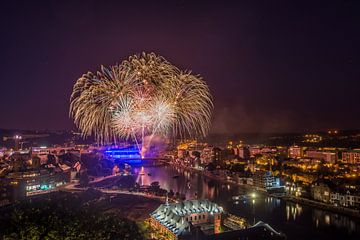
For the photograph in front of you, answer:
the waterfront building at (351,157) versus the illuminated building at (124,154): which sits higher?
the waterfront building at (351,157)

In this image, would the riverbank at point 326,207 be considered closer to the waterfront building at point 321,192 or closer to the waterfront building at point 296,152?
the waterfront building at point 321,192

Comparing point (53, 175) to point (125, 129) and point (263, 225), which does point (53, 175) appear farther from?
point (263, 225)

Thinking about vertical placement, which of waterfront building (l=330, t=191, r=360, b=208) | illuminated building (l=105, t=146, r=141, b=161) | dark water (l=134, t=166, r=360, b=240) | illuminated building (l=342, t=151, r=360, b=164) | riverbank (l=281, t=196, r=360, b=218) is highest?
illuminated building (l=342, t=151, r=360, b=164)

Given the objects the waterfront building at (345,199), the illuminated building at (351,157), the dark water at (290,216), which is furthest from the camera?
the illuminated building at (351,157)

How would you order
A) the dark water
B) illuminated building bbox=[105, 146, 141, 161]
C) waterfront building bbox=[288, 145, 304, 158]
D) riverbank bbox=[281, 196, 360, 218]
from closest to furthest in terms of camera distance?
Answer: the dark water, riverbank bbox=[281, 196, 360, 218], waterfront building bbox=[288, 145, 304, 158], illuminated building bbox=[105, 146, 141, 161]

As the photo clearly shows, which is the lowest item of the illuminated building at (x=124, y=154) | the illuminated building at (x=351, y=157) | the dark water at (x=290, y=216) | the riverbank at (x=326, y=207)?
the dark water at (x=290, y=216)

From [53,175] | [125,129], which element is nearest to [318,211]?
[125,129]

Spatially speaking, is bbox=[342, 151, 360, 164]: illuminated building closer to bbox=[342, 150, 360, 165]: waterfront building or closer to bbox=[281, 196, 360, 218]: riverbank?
bbox=[342, 150, 360, 165]: waterfront building

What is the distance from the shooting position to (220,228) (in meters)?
6.13

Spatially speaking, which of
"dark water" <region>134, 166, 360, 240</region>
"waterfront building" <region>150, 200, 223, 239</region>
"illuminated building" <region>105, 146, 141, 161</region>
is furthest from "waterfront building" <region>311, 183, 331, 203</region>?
"illuminated building" <region>105, 146, 141, 161</region>

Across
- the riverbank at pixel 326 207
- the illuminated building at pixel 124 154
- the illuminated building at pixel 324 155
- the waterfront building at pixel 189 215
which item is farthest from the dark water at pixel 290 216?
the illuminated building at pixel 124 154

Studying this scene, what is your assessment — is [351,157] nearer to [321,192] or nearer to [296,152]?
[296,152]

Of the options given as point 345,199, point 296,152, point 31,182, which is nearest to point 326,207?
point 345,199

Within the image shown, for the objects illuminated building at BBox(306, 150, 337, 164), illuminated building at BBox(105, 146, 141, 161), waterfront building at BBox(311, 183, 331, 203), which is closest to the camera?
waterfront building at BBox(311, 183, 331, 203)
